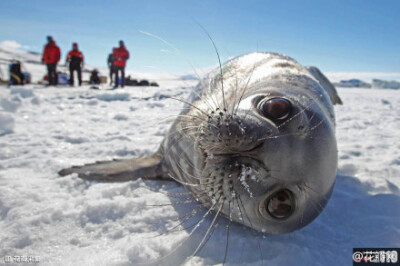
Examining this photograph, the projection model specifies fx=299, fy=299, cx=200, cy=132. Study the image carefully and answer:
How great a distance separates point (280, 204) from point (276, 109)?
1.59 ft

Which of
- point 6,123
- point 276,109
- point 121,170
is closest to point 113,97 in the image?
point 6,123

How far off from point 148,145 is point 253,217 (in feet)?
7.12

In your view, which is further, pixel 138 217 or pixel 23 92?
pixel 23 92

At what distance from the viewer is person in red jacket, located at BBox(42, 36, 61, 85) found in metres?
10.7

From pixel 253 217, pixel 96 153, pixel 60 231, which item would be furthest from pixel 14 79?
pixel 253 217

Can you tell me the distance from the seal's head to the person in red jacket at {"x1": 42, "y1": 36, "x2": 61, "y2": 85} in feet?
35.5

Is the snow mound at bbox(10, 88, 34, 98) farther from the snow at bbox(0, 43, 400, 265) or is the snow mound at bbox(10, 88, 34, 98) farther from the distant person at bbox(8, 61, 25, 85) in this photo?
the distant person at bbox(8, 61, 25, 85)

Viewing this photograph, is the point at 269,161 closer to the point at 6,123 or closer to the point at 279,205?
the point at 279,205

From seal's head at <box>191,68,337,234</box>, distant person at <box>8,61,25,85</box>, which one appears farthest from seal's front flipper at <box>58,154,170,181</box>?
distant person at <box>8,61,25,85</box>

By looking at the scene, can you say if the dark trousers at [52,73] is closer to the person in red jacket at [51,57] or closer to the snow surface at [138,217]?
the person in red jacket at [51,57]

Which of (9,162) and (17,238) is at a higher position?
(9,162)

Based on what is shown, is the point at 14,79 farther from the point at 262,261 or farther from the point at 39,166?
the point at 262,261

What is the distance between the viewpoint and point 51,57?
1066 centimetres

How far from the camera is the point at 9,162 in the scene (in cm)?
264
